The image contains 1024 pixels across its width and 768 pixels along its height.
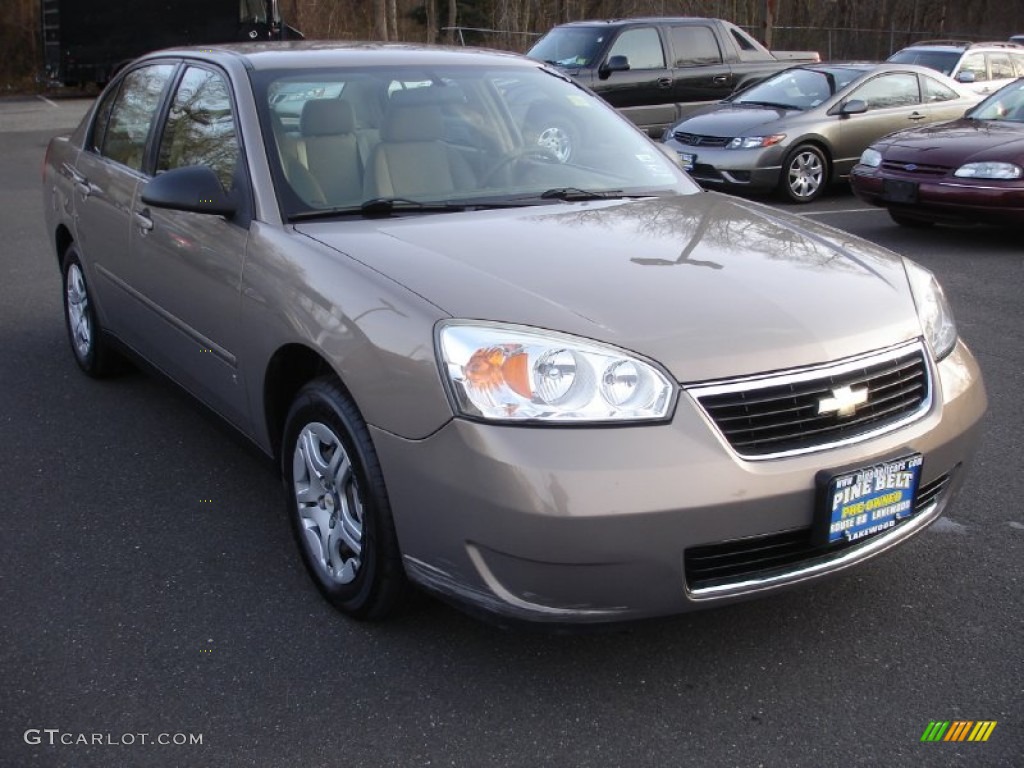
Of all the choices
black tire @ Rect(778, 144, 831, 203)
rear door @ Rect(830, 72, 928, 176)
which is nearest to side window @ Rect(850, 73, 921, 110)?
rear door @ Rect(830, 72, 928, 176)

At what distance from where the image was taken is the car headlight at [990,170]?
898 centimetres

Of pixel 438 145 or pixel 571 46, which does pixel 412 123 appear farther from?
pixel 571 46

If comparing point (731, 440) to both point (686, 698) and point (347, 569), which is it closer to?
point (686, 698)

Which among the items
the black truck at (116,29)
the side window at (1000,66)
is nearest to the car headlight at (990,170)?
the side window at (1000,66)

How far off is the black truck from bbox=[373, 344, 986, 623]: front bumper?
24109 mm

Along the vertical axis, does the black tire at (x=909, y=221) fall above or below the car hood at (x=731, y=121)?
below

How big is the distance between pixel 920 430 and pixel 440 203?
174 centimetres

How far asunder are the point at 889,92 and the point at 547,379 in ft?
36.5

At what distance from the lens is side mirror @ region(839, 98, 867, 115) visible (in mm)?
12117

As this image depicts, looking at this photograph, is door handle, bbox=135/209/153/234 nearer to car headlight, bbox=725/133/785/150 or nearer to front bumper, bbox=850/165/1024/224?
front bumper, bbox=850/165/1024/224

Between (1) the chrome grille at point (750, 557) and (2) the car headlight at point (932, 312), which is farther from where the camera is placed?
(2) the car headlight at point (932, 312)

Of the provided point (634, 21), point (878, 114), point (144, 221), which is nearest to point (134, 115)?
point (144, 221)

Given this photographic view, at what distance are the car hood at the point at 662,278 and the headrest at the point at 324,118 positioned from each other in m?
0.48

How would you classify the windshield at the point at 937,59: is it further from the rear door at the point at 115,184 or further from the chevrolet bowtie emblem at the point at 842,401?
the chevrolet bowtie emblem at the point at 842,401
